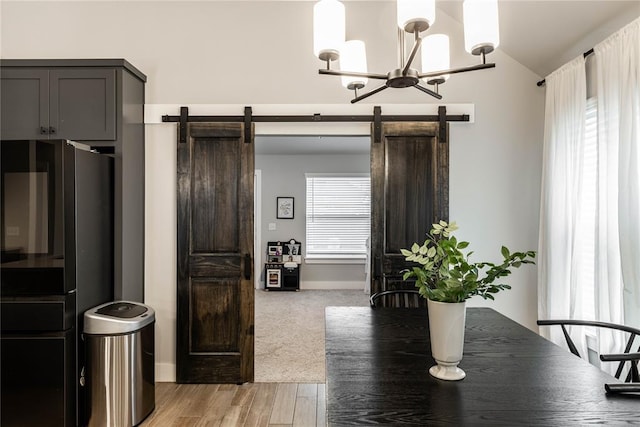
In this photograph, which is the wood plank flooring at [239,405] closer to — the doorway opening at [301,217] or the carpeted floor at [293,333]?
the carpeted floor at [293,333]

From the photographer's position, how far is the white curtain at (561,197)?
8.35 ft

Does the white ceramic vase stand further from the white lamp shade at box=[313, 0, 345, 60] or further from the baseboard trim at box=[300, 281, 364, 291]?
the baseboard trim at box=[300, 281, 364, 291]

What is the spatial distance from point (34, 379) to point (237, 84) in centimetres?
243

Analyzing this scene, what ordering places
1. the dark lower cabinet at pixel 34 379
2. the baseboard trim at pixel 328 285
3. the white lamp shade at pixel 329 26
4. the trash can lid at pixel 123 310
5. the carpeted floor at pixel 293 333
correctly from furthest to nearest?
the baseboard trim at pixel 328 285 → the carpeted floor at pixel 293 333 → the trash can lid at pixel 123 310 → the dark lower cabinet at pixel 34 379 → the white lamp shade at pixel 329 26

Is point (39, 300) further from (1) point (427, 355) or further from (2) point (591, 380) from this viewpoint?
A: (2) point (591, 380)

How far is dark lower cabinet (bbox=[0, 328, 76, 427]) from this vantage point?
2.27 metres

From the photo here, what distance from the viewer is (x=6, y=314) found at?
7.46ft

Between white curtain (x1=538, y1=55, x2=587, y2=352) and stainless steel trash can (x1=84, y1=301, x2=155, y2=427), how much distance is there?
112 inches

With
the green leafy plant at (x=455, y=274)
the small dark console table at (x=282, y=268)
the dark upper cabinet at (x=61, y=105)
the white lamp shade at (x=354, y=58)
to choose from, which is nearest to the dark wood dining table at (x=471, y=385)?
the green leafy plant at (x=455, y=274)

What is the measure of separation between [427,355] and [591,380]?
0.56 meters

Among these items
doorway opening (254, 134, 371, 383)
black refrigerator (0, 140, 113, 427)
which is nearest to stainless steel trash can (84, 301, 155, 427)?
black refrigerator (0, 140, 113, 427)

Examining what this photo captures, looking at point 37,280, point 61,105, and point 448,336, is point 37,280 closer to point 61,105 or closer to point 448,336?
point 61,105

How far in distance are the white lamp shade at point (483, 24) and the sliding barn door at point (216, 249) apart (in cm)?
201

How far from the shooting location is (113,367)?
236cm
